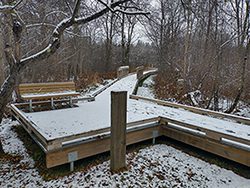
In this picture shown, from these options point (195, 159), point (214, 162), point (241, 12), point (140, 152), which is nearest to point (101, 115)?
point (140, 152)

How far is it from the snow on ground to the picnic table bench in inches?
66.7

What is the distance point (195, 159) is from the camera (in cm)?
386

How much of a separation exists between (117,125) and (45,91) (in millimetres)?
3178

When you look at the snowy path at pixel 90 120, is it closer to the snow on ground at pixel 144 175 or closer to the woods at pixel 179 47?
the snow on ground at pixel 144 175

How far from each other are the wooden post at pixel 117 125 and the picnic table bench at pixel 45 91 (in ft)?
9.14

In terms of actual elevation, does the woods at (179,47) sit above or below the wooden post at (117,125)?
above

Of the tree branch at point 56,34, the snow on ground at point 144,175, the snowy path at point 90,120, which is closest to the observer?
the snow on ground at point 144,175

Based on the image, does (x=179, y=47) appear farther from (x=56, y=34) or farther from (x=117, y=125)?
(x=117, y=125)

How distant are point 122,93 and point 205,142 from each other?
6.32 ft

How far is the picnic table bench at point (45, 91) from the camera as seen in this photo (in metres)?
5.19

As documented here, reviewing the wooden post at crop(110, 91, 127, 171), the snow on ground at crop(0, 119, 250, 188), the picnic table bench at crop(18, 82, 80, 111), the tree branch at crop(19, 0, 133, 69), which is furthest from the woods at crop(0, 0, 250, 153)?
the wooden post at crop(110, 91, 127, 171)

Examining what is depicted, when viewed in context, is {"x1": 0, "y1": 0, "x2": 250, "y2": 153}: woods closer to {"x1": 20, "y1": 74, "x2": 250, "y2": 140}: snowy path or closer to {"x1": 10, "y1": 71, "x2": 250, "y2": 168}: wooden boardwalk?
{"x1": 20, "y1": 74, "x2": 250, "y2": 140}: snowy path

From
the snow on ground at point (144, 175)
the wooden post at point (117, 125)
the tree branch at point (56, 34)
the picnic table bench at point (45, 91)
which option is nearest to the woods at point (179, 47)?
the tree branch at point (56, 34)

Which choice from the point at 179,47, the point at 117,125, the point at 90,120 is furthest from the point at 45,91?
the point at 179,47
